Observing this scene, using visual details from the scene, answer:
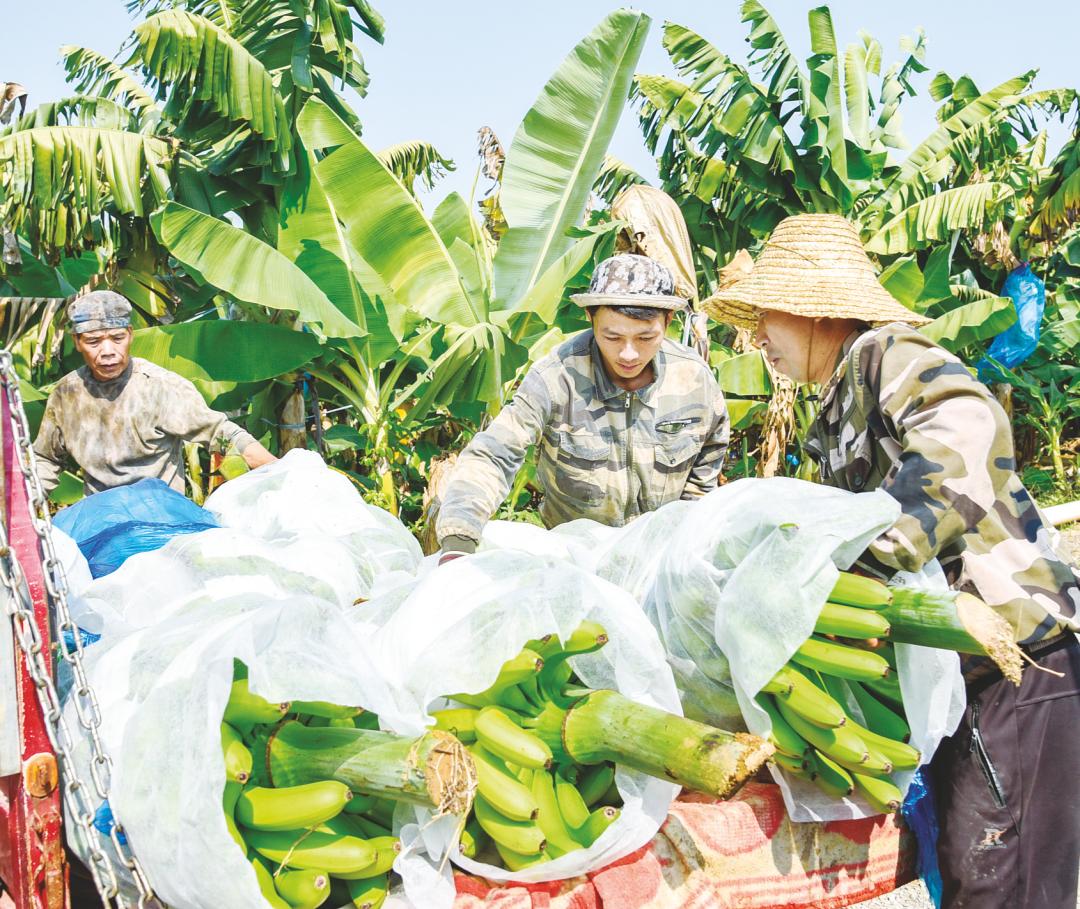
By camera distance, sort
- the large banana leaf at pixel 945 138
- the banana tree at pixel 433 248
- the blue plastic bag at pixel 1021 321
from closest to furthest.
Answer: the banana tree at pixel 433 248 < the large banana leaf at pixel 945 138 < the blue plastic bag at pixel 1021 321

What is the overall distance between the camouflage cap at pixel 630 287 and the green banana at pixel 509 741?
1.57m

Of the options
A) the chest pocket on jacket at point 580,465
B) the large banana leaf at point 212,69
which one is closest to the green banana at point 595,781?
the chest pocket on jacket at point 580,465

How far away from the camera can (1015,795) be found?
6.12 ft

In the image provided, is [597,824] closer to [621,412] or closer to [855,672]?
[855,672]

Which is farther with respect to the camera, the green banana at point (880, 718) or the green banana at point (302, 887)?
the green banana at point (880, 718)

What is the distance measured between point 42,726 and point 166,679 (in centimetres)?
23

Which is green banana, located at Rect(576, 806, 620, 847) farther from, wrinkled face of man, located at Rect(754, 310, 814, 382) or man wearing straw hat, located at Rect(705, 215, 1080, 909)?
wrinkled face of man, located at Rect(754, 310, 814, 382)

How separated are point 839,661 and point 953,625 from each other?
0.65 feet

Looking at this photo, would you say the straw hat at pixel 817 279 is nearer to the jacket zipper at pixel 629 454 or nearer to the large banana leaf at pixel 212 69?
the jacket zipper at pixel 629 454

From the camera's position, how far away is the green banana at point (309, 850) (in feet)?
4.53

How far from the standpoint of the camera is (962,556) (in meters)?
1.89

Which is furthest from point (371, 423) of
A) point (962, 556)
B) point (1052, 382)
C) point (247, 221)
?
point (1052, 382)

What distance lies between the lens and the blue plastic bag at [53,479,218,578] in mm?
2486

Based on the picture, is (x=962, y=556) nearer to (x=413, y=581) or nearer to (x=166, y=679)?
(x=413, y=581)
